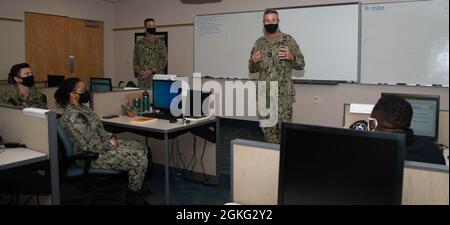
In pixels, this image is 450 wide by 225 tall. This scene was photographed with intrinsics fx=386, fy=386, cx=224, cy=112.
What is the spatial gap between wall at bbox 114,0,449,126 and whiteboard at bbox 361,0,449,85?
145 millimetres

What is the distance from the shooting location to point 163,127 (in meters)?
3.28

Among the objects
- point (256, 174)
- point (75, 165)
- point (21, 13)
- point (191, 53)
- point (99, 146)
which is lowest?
point (75, 165)

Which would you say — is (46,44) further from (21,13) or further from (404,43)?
(404,43)

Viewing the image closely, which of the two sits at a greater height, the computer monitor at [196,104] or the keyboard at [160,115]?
the computer monitor at [196,104]

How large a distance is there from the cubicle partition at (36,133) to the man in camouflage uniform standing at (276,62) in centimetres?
190

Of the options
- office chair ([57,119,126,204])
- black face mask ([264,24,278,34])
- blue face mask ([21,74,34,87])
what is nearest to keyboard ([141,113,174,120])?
office chair ([57,119,126,204])

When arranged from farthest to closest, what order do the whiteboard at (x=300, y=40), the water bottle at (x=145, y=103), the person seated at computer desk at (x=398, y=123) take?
1. the whiteboard at (x=300, y=40)
2. the water bottle at (x=145, y=103)
3. the person seated at computer desk at (x=398, y=123)

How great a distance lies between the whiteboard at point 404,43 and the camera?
4.50 metres

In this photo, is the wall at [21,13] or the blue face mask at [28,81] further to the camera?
the wall at [21,13]

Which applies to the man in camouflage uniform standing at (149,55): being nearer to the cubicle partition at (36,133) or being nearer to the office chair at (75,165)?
the office chair at (75,165)

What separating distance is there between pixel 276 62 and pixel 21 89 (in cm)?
248

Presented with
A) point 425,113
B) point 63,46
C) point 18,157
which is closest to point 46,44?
point 63,46

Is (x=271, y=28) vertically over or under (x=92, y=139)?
over

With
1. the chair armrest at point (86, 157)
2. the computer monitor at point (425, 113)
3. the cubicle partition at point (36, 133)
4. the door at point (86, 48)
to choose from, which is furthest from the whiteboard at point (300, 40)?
the cubicle partition at point (36, 133)
